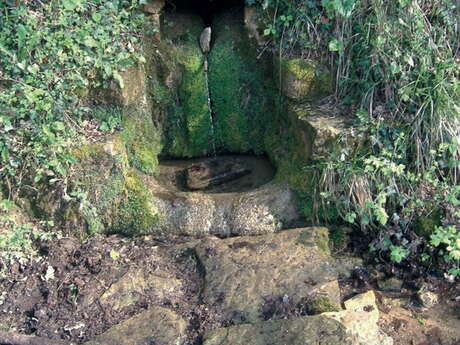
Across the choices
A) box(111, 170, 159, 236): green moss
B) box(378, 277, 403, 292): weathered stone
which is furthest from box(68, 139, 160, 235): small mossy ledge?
box(378, 277, 403, 292): weathered stone

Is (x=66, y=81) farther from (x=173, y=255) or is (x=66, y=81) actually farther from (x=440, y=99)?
(x=440, y=99)

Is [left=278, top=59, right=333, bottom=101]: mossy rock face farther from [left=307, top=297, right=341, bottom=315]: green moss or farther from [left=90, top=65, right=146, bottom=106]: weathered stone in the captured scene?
[left=307, top=297, right=341, bottom=315]: green moss

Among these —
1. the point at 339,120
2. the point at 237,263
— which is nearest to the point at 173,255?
the point at 237,263

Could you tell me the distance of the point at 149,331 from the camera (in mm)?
3898

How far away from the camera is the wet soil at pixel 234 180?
217 inches

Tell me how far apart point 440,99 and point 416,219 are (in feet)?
3.27

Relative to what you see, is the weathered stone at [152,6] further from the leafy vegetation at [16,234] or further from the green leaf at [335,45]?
the leafy vegetation at [16,234]

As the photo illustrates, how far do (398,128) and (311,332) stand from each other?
1907 mm

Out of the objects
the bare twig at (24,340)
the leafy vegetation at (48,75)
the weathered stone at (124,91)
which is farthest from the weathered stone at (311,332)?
the weathered stone at (124,91)

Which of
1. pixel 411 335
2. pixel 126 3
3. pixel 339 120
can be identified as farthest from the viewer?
pixel 126 3

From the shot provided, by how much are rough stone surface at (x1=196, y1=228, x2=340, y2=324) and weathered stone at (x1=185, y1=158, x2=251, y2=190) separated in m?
1.09

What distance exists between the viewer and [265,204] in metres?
4.86

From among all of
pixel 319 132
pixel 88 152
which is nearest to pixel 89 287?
pixel 88 152

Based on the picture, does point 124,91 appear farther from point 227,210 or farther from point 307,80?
point 307,80
